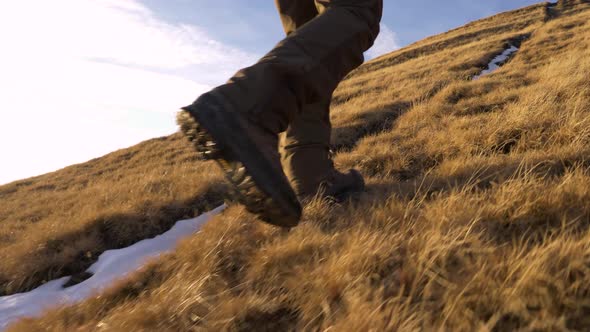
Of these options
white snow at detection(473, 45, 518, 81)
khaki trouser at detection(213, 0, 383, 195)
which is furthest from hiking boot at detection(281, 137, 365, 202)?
white snow at detection(473, 45, 518, 81)

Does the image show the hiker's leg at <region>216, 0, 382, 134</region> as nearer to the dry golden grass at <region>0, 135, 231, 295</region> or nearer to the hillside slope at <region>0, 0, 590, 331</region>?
the hillside slope at <region>0, 0, 590, 331</region>

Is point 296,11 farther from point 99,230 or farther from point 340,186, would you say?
point 99,230

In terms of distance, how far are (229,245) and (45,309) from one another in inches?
33.2

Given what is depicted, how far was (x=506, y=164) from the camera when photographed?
2.56 meters

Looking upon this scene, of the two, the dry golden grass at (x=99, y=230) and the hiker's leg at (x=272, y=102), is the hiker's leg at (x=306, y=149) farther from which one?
the dry golden grass at (x=99, y=230)

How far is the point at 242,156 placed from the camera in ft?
4.98

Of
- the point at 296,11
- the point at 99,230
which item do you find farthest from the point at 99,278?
the point at 296,11

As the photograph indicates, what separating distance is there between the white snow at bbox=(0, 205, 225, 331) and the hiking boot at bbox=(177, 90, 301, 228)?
3.26ft

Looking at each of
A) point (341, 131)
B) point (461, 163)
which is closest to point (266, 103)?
point (461, 163)

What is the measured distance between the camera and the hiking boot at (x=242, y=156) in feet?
4.95

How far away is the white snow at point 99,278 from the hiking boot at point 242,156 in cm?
99

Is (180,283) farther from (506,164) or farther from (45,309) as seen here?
(506,164)

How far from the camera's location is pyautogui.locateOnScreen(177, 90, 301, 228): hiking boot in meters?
1.51

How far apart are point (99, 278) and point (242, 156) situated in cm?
166
